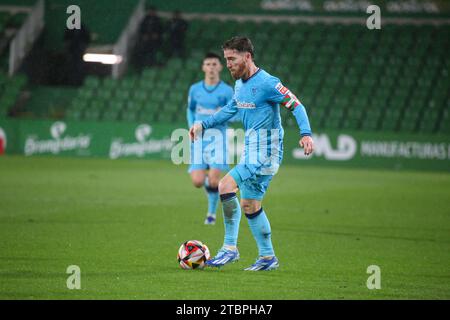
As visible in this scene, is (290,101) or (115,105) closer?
(290,101)

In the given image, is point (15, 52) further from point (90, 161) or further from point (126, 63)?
point (90, 161)

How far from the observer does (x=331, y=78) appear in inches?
1153

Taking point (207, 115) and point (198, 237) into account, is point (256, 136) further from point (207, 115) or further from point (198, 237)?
point (207, 115)

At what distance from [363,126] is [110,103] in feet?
27.3

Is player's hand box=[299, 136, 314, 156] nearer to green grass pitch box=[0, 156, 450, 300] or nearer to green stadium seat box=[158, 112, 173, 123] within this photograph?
green grass pitch box=[0, 156, 450, 300]

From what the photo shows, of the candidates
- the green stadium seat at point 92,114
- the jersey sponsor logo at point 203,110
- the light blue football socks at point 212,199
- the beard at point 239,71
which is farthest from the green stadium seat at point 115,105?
the beard at point 239,71

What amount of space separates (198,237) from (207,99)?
302 cm

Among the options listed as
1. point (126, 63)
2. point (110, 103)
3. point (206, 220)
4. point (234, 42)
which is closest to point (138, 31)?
point (126, 63)

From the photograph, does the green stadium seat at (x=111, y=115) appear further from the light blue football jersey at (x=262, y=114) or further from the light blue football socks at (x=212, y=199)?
the light blue football jersey at (x=262, y=114)

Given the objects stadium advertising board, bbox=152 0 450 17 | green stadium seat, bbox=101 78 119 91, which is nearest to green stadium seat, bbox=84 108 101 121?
green stadium seat, bbox=101 78 119 91

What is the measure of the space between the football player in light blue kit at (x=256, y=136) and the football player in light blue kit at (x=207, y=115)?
4.28 metres

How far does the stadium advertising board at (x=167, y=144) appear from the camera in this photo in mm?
25672

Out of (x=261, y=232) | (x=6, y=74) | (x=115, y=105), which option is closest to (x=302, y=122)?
(x=261, y=232)
